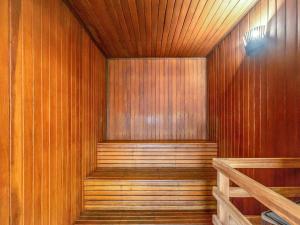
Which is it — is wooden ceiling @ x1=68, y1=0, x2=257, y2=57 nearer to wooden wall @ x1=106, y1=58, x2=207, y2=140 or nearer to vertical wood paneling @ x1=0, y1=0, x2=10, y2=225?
wooden wall @ x1=106, y1=58, x2=207, y2=140

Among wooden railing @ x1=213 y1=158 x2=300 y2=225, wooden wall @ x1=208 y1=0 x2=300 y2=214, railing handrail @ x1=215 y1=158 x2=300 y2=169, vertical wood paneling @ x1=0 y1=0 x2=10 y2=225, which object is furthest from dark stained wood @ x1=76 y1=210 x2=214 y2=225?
vertical wood paneling @ x1=0 y1=0 x2=10 y2=225

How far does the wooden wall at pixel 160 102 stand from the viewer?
490 centimetres

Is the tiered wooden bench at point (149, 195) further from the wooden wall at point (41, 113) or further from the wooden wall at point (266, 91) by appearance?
the wooden wall at point (266, 91)

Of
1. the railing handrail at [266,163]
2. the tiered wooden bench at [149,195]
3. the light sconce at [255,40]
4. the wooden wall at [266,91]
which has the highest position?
the light sconce at [255,40]

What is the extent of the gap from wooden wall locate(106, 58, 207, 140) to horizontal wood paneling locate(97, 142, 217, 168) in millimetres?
770

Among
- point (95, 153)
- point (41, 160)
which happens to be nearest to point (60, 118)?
point (41, 160)

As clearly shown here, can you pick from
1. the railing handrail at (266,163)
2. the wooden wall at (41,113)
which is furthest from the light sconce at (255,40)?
the wooden wall at (41,113)

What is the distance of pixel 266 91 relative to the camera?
2.31 m

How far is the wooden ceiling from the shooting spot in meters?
2.48

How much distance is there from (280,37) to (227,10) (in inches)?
32.2

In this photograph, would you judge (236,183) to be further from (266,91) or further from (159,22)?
(159,22)

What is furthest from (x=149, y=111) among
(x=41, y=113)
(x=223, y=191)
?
(x=223, y=191)

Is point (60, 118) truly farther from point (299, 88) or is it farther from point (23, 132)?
point (299, 88)

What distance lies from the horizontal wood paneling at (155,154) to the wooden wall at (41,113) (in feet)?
2.75
